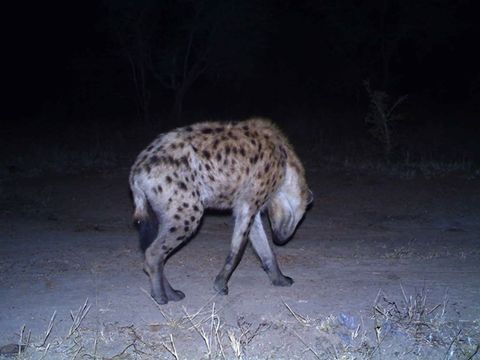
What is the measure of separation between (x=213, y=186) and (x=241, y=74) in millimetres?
14664

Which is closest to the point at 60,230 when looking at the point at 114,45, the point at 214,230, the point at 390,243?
the point at 214,230

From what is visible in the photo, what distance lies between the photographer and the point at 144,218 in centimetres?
462

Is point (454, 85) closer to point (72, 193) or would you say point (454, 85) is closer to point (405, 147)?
point (405, 147)

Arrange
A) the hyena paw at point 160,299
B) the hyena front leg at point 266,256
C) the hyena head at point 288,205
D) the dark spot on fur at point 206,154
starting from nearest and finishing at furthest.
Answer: the hyena paw at point 160,299
the dark spot on fur at point 206,154
the hyena front leg at point 266,256
the hyena head at point 288,205

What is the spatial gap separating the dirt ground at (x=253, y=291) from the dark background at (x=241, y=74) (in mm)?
4744

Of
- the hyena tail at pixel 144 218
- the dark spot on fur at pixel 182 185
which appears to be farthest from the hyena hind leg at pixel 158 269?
the dark spot on fur at pixel 182 185

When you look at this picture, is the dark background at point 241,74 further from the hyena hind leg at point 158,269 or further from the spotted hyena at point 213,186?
the hyena hind leg at point 158,269

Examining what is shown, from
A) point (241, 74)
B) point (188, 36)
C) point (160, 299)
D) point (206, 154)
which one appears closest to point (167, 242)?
point (160, 299)

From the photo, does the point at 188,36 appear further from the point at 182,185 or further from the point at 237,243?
the point at 182,185

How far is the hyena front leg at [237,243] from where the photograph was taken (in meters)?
4.67

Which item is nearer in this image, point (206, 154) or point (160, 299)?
point (160, 299)

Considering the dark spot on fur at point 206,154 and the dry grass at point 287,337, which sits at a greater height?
the dark spot on fur at point 206,154

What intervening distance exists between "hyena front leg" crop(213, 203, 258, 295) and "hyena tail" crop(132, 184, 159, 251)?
0.56 metres

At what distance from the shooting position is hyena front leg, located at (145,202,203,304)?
14.8 feet
